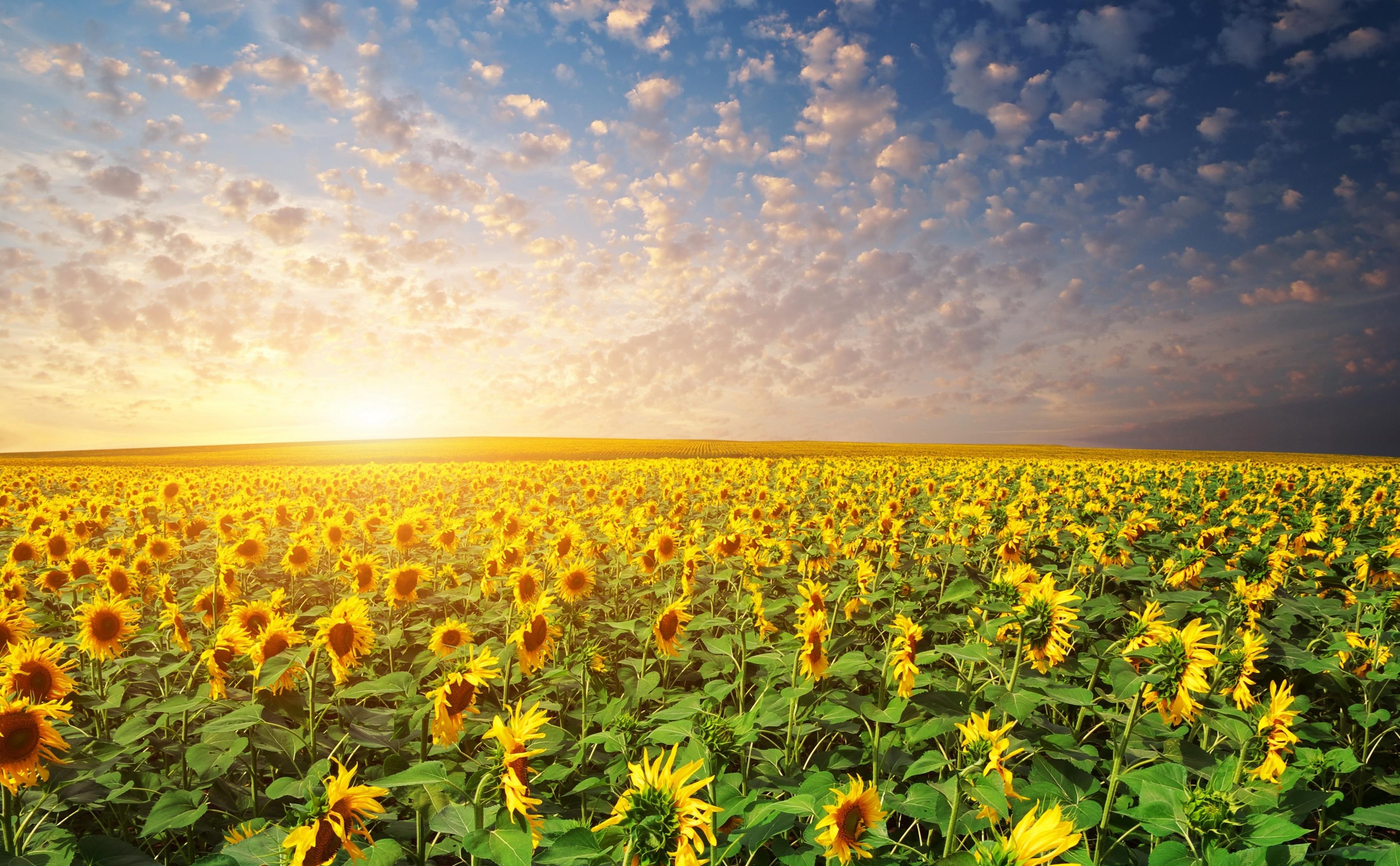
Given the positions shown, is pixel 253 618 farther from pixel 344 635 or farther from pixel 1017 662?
pixel 1017 662

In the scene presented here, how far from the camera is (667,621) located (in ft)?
15.4

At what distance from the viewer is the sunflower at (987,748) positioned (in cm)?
244

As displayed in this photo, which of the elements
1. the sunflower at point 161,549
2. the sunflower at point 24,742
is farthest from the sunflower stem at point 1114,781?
the sunflower at point 161,549

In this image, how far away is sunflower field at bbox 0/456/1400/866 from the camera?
244 cm

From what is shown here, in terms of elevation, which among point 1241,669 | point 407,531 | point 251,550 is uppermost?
point 407,531

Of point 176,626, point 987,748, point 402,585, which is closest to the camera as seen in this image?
point 987,748

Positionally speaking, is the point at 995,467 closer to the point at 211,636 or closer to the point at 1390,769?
the point at 1390,769

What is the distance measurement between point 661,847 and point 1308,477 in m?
26.2

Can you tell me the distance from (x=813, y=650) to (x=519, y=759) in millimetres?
2199

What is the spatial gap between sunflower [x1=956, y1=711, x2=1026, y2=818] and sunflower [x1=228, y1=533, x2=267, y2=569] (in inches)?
281

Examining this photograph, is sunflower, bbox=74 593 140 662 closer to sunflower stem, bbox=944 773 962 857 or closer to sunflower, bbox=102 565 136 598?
sunflower, bbox=102 565 136 598

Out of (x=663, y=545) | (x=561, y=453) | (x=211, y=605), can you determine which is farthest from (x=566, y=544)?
(x=561, y=453)

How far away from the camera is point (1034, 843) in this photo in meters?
1.91

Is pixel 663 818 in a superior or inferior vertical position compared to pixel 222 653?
superior
